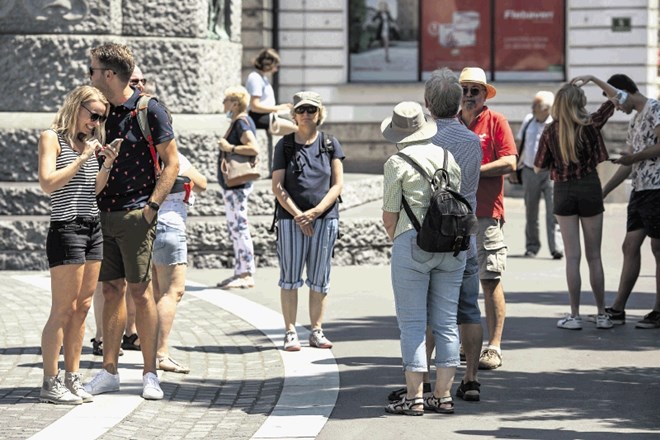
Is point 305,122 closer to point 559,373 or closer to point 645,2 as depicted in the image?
point 559,373

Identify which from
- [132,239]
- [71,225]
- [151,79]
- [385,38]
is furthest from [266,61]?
[385,38]

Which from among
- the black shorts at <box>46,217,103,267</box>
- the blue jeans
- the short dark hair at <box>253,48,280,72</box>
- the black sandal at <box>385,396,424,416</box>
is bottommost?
the black sandal at <box>385,396,424,416</box>

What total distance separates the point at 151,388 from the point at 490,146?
2.54 meters

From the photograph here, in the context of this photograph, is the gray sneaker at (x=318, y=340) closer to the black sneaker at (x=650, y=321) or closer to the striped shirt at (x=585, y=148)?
the striped shirt at (x=585, y=148)

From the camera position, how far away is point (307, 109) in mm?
9805

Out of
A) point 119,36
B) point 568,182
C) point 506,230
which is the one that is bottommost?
point 506,230

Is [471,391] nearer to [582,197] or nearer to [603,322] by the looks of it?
[603,322]

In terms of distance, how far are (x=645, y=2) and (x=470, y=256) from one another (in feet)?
67.5

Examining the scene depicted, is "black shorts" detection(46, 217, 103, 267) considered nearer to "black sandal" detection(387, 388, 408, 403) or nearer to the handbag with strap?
"black sandal" detection(387, 388, 408, 403)

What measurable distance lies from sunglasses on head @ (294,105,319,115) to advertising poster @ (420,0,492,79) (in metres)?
18.9

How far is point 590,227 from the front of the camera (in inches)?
417

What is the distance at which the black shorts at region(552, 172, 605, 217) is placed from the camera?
10523 millimetres

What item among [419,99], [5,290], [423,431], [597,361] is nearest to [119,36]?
[5,290]

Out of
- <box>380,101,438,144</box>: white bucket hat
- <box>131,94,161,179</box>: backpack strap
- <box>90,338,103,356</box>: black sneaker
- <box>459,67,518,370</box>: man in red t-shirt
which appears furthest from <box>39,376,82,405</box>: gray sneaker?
<box>459,67,518,370</box>: man in red t-shirt
